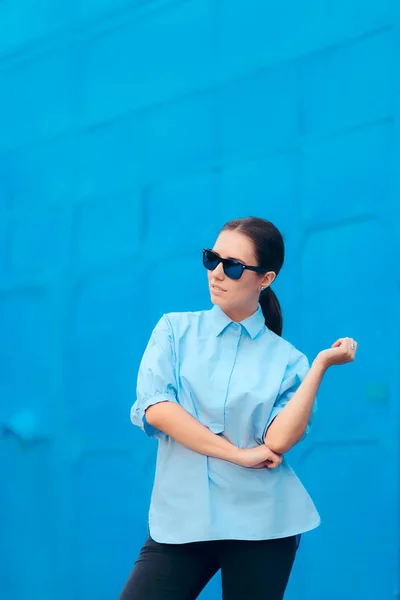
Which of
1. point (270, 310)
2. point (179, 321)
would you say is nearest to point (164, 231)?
point (270, 310)

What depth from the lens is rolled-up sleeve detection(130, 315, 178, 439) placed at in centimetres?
205

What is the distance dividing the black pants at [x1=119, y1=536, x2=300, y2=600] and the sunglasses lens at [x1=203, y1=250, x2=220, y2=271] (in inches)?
24.5

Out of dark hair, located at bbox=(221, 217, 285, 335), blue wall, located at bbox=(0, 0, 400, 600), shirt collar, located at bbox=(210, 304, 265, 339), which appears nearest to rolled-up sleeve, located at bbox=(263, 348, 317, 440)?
shirt collar, located at bbox=(210, 304, 265, 339)

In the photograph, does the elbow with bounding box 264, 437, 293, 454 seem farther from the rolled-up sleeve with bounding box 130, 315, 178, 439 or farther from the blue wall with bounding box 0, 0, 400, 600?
the blue wall with bounding box 0, 0, 400, 600

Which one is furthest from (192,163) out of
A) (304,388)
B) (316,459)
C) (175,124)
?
(304,388)

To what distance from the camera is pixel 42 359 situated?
3680 millimetres

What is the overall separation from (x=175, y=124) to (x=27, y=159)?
779 mm

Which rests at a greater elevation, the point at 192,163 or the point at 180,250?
the point at 192,163

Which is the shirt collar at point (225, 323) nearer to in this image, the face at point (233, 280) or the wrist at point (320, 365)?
the face at point (233, 280)

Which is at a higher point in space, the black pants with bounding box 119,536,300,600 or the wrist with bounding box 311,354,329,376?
the wrist with bounding box 311,354,329,376

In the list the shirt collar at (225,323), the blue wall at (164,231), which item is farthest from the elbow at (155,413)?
the blue wall at (164,231)

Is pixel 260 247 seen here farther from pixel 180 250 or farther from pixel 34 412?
pixel 34 412

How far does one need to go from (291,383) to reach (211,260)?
341mm

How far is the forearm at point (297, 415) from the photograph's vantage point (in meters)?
2.02
